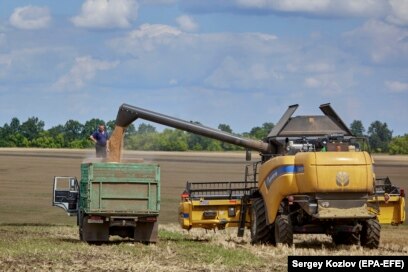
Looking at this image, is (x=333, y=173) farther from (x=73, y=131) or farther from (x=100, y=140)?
(x=73, y=131)

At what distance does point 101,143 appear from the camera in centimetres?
2912

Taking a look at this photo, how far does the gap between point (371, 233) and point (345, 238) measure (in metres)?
1.41

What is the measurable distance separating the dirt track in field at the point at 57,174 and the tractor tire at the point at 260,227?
3576 mm

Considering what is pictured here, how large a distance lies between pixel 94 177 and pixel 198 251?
3724mm

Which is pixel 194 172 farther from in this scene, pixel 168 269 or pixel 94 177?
pixel 168 269

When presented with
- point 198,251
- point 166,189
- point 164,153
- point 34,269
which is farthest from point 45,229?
point 164,153

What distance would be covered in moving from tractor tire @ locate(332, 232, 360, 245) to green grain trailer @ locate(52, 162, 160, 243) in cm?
447

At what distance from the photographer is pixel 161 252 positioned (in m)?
20.8

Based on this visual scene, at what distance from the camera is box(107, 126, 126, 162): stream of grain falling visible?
27703 millimetres

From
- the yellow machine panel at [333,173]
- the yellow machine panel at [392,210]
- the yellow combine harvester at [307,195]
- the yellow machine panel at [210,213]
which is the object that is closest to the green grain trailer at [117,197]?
the yellow machine panel at [210,213]

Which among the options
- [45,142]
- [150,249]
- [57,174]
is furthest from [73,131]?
[150,249]

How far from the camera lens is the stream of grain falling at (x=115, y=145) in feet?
90.9

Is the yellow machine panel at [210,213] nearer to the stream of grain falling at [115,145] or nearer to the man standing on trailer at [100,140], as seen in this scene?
the stream of grain falling at [115,145]

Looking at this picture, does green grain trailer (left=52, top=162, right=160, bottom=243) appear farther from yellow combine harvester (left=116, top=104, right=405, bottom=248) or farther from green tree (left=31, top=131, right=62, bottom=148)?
green tree (left=31, top=131, right=62, bottom=148)
